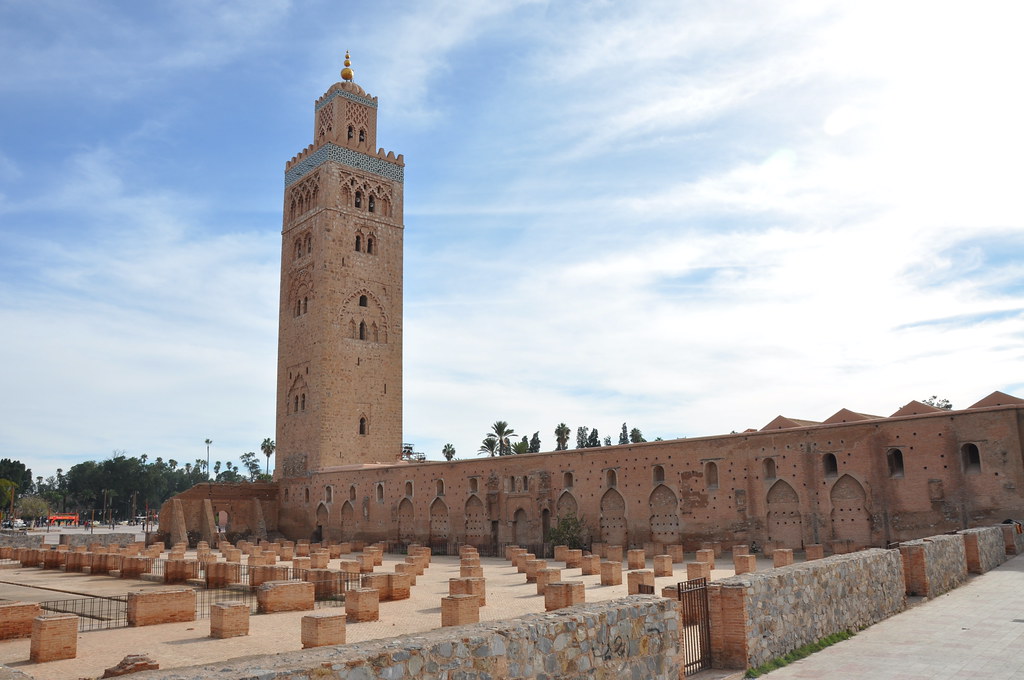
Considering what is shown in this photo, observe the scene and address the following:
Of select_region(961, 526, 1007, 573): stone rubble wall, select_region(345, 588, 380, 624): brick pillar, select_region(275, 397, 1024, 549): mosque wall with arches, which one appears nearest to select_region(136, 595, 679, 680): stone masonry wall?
select_region(345, 588, 380, 624): brick pillar

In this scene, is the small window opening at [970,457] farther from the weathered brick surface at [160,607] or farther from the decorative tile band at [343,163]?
the decorative tile band at [343,163]

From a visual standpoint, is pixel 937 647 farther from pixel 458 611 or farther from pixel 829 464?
pixel 829 464

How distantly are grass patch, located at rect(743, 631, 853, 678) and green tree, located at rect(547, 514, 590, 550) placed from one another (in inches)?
677

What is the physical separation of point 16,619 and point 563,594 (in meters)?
9.03

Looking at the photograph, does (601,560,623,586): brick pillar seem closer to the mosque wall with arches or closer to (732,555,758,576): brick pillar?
(732,555,758,576): brick pillar

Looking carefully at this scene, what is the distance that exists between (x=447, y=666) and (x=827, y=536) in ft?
63.2

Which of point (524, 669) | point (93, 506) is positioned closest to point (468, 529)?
point (524, 669)

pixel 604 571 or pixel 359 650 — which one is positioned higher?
pixel 359 650

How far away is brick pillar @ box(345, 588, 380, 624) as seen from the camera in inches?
540

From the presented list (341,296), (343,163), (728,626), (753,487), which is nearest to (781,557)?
(753,487)

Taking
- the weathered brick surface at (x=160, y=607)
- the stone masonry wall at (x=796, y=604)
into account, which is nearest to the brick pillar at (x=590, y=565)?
the weathered brick surface at (x=160, y=607)

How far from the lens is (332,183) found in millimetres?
39594

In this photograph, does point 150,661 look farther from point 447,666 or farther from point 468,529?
point 468,529

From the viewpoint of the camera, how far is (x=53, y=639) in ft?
35.6
